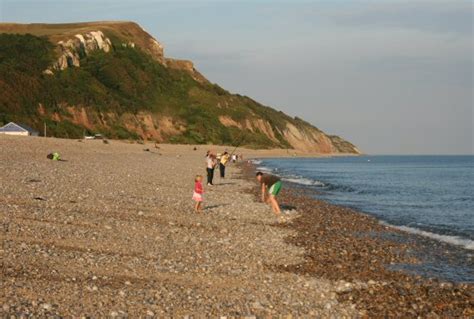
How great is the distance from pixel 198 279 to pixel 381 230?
1079 centimetres

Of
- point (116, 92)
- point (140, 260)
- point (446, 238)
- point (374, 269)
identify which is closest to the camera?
point (140, 260)

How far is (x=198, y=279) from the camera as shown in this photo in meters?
10.2

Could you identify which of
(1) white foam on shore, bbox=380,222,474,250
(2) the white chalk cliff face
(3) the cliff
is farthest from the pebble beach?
(2) the white chalk cliff face

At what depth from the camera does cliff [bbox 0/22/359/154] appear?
91438mm

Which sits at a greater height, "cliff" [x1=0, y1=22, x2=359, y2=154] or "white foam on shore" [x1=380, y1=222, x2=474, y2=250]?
"cliff" [x1=0, y1=22, x2=359, y2=154]

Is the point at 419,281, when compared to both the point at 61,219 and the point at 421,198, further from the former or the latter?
the point at 421,198

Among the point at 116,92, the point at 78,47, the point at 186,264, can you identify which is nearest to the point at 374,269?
the point at 186,264

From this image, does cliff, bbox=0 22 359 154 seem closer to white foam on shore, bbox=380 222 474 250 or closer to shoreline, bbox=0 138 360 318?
shoreline, bbox=0 138 360 318

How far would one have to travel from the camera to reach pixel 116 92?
115 m

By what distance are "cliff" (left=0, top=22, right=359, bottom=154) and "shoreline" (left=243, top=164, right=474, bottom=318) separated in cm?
6857

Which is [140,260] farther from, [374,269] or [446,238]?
[446,238]

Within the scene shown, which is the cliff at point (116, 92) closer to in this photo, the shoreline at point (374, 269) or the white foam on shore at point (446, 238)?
the white foam on shore at point (446, 238)

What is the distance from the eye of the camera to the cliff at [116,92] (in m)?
91.4

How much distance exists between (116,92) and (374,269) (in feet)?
350
